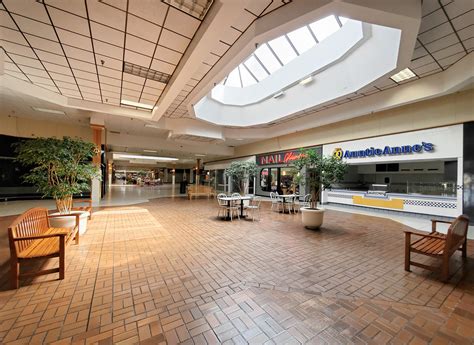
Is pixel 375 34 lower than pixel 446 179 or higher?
higher

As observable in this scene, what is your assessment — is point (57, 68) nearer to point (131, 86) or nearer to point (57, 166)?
point (131, 86)

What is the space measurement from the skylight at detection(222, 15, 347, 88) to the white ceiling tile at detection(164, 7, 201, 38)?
2.87 meters

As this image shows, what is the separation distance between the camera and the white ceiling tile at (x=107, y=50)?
4180mm

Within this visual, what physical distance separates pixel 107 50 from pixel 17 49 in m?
1.95

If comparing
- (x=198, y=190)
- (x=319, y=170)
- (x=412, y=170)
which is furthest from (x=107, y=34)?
(x=412, y=170)

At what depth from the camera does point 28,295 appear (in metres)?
2.27

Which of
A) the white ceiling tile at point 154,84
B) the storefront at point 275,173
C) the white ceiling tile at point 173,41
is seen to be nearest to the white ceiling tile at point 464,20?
the white ceiling tile at point 173,41

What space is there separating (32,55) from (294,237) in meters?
7.43

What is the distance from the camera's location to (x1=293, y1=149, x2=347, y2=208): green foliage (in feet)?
17.0

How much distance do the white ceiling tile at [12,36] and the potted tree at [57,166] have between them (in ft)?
6.83

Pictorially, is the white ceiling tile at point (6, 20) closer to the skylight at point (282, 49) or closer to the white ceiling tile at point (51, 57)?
the white ceiling tile at point (51, 57)

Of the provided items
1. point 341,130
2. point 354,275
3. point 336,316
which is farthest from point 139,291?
point 341,130

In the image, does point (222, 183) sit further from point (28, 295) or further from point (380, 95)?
point (28, 295)

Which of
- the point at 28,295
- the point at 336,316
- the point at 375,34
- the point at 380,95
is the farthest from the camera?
the point at 380,95
